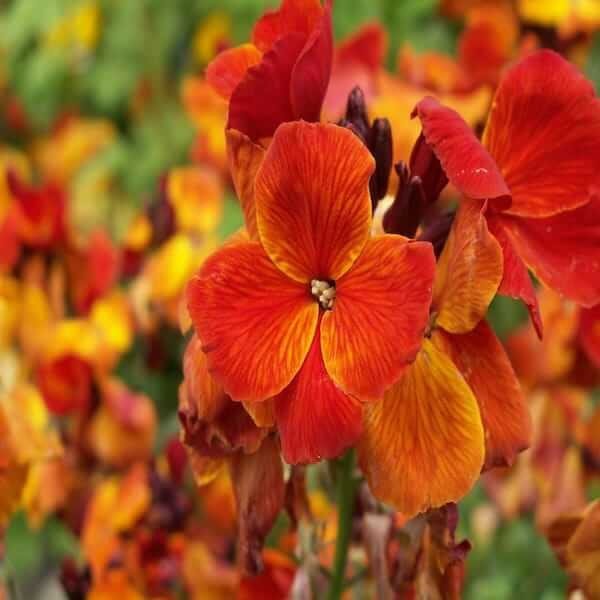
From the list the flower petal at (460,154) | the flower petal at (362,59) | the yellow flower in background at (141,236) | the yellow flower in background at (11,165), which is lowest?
the yellow flower in background at (11,165)

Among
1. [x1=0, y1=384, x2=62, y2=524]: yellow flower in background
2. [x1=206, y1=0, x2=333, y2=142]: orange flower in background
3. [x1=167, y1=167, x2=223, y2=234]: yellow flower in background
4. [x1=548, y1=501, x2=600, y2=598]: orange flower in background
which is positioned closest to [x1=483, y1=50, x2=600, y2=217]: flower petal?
[x1=206, y1=0, x2=333, y2=142]: orange flower in background

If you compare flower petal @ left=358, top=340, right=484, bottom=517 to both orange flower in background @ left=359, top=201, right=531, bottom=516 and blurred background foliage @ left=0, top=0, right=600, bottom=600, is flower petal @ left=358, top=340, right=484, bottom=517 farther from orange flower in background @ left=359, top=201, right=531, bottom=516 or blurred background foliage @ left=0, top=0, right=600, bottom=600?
blurred background foliage @ left=0, top=0, right=600, bottom=600

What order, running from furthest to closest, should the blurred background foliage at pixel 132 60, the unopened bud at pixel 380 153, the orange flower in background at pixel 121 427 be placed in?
the blurred background foliage at pixel 132 60 → the orange flower in background at pixel 121 427 → the unopened bud at pixel 380 153

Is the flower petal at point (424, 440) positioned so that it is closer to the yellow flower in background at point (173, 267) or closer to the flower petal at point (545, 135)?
the flower petal at point (545, 135)

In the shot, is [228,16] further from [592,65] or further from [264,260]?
[264,260]

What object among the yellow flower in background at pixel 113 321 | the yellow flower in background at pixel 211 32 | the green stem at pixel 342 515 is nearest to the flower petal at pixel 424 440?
the green stem at pixel 342 515

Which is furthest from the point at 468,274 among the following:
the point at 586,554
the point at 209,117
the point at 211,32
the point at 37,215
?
the point at 211,32
